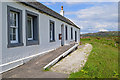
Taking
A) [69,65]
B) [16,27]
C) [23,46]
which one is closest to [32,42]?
[23,46]

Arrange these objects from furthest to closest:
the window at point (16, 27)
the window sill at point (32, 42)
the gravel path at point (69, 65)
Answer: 1. the window sill at point (32, 42)
2. the window at point (16, 27)
3. the gravel path at point (69, 65)

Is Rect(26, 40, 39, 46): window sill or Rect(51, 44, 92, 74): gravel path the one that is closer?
Rect(51, 44, 92, 74): gravel path

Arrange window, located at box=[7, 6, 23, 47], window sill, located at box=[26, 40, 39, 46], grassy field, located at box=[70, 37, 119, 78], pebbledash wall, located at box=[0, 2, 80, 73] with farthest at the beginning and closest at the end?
window sill, located at box=[26, 40, 39, 46], window, located at box=[7, 6, 23, 47], grassy field, located at box=[70, 37, 119, 78], pebbledash wall, located at box=[0, 2, 80, 73]

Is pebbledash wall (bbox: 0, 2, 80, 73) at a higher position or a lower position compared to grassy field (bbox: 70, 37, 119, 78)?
higher

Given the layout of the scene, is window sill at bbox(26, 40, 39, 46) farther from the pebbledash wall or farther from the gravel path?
the gravel path

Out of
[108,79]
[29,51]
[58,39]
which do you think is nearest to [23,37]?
[29,51]

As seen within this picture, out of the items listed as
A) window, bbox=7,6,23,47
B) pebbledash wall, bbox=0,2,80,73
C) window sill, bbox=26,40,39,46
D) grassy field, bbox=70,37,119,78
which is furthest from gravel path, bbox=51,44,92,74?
window, bbox=7,6,23,47

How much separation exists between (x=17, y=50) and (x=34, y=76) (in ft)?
6.34

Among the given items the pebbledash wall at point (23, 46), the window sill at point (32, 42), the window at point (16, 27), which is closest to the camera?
the pebbledash wall at point (23, 46)

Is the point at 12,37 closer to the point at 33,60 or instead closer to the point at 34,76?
the point at 33,60

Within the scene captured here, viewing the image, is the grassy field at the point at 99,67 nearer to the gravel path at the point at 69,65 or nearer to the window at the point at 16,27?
the gravel path at the point at 69,65

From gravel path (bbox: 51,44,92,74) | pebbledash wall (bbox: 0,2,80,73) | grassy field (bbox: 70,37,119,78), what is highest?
pebbledash wall (bbox: 0,2,80,73)

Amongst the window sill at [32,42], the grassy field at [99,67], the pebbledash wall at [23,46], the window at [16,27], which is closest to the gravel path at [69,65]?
the grassy field at [99,67]

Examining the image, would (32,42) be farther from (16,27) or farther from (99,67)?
(99,67)
